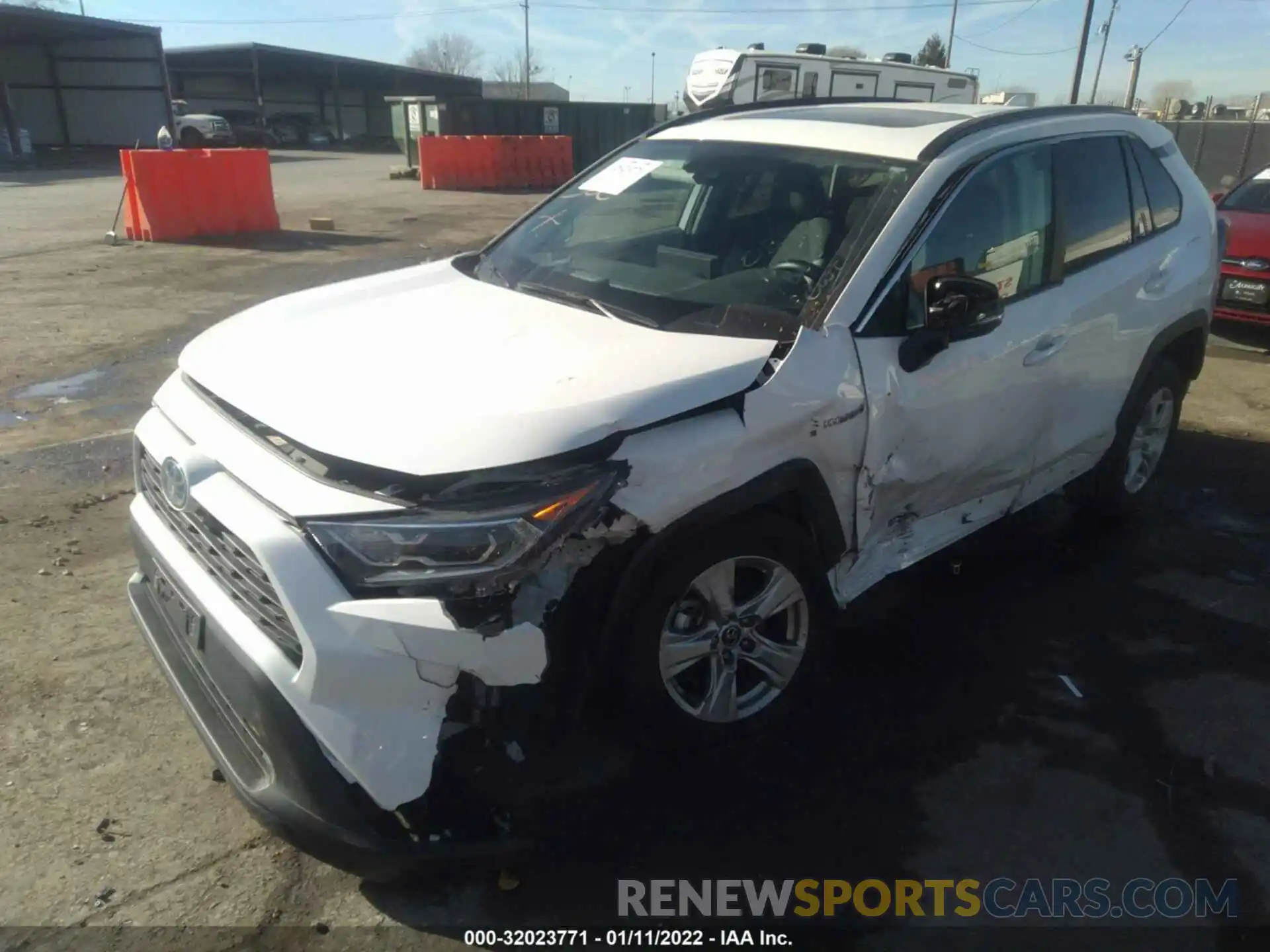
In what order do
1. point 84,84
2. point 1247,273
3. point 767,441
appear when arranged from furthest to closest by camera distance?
point 84,84, point 1247,273, point 767,441

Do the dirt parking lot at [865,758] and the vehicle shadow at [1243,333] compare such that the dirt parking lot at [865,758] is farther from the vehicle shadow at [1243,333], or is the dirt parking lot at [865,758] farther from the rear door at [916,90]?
the rear door at [916,90]

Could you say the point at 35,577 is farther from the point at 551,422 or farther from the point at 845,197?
the point at 845,197

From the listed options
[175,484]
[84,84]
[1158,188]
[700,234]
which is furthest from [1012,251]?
[84,84]

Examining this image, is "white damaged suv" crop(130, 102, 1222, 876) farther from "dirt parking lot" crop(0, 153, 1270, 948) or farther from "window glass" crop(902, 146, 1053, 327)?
"dirt parking lot" crop(0, 153, 1270, 948)

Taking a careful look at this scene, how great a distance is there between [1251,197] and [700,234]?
8560mm

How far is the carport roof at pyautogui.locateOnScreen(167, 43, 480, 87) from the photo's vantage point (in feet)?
177

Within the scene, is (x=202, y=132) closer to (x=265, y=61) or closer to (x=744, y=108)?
(x=265, y=61)

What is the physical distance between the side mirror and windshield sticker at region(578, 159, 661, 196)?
1.37 meters

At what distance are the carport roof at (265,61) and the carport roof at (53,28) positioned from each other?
16.3 meters

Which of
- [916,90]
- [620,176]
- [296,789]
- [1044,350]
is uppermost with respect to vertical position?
[916,90]

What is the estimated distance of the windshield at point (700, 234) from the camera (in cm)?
304

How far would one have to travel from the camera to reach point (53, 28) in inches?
1403

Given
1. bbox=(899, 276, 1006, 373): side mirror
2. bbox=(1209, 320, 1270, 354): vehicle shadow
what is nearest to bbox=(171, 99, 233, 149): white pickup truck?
bbox=(1209, 320, 1270, 354): vehicle shadow

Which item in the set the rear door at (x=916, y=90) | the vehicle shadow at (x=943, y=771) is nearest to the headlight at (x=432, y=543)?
the vehicle shadow at (x=943, y=771)
